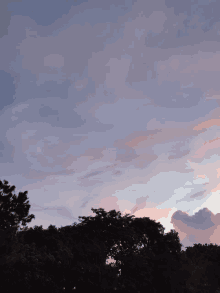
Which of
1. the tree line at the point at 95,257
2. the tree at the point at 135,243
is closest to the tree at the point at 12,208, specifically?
the tree line at the point at 95,257

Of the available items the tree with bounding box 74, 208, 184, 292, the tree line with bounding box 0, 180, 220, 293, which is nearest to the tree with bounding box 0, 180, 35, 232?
the tree line with bounding box 0, 180, 220, 293

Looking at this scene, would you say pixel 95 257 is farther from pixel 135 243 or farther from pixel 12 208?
pixel 12 208

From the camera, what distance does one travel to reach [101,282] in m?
28.3

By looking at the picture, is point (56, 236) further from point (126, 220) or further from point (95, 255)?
point (126, 220)

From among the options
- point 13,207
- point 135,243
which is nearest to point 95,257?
point 135,243

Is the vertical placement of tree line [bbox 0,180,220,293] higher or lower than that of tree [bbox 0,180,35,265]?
lower

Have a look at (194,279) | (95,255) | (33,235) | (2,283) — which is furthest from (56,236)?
(194,279)

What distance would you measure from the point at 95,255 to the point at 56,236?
898 centimetres

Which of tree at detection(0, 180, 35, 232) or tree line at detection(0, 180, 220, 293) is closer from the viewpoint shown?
tree line at detection(0, 180, 220, 293)

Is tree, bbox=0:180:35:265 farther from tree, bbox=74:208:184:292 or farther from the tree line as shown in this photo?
tree, bbox=74:208:184:292

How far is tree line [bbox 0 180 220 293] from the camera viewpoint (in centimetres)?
2228

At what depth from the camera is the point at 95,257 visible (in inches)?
1278

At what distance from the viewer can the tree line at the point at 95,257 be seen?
22.3 meters

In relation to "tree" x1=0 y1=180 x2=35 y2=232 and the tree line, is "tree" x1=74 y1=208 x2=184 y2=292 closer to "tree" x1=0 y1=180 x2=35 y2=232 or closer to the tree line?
the tree line
